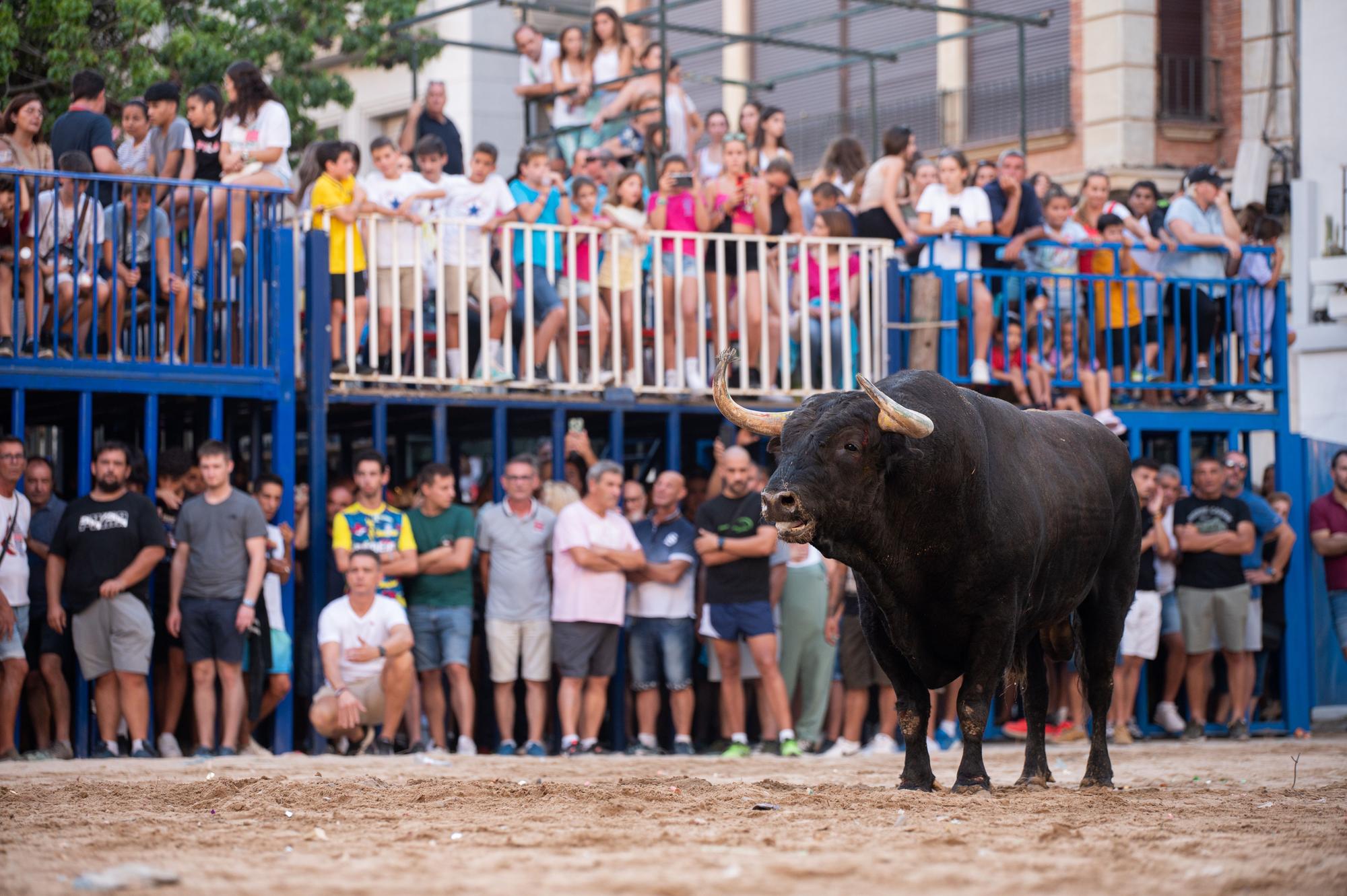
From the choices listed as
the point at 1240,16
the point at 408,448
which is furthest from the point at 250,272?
the point at 1240,16

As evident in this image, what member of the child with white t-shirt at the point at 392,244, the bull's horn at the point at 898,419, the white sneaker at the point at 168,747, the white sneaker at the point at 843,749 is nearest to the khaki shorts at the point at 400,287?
the child with white t-shirt at the point at 392,244

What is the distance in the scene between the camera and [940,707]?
518 inches

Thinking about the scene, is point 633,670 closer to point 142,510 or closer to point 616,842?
point 142,510

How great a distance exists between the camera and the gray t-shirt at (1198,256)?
1487 cm

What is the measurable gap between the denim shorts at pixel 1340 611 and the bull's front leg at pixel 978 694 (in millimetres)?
6832

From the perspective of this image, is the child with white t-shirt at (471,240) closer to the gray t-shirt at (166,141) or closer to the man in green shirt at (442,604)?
the man in green shirt at (442,604)

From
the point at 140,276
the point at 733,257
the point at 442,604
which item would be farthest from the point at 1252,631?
the point at 140,276

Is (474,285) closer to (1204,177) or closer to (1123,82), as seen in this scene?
(1204,177)

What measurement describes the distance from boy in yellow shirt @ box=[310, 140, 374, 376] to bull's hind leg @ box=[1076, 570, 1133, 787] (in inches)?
217

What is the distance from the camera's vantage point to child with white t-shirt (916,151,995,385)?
14.0 meters

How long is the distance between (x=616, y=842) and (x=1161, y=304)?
9.46m

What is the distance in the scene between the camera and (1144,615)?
13781mm

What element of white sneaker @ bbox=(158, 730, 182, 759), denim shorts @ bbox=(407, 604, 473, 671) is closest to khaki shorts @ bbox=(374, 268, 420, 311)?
denim shorts @ bbox=(407, 604, 473, 671)

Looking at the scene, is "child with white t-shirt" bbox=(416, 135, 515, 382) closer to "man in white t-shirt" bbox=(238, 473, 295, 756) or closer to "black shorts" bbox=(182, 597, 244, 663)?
"man in white t-shirt" bbox=(238, 473, 295, 756)
